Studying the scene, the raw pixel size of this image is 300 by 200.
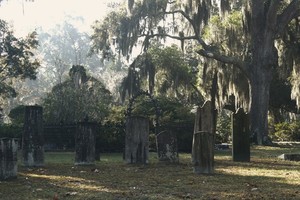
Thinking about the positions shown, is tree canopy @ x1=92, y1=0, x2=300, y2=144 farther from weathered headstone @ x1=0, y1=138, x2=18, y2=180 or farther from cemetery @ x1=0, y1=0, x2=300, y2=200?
weathered headstone @ x1=0, y1=138, x2=18, y2=180

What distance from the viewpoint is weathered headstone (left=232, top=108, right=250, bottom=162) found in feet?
47.2

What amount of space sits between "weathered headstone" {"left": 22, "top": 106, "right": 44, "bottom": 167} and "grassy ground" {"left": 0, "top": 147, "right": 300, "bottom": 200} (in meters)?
1.30

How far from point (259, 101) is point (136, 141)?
13.4 metres

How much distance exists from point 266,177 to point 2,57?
31679 millimetres

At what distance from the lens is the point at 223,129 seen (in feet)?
93.4

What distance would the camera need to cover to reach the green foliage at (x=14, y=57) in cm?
3572

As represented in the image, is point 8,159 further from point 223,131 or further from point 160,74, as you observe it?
point 160,74

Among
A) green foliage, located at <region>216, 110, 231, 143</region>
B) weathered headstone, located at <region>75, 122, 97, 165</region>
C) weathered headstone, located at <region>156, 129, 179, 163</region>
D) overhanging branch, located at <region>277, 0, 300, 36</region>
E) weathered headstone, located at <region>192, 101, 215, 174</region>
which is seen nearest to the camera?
weathered headstone, located at <region>192, 101, 215, 174</region>

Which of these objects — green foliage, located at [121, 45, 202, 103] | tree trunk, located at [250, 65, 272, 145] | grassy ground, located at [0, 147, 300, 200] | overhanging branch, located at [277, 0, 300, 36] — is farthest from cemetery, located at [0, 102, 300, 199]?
green foliage, located at [121, 45, 202, 103]

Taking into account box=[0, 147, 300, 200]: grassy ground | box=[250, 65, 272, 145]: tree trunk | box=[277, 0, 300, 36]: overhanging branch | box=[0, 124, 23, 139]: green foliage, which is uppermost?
box=[277, 0, 300, 36]: overhanging branch

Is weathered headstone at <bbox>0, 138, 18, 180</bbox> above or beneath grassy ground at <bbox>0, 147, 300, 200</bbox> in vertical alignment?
above

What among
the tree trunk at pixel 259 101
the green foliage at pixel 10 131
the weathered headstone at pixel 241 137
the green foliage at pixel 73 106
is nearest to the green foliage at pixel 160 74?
the green foliage at pixel 73 106

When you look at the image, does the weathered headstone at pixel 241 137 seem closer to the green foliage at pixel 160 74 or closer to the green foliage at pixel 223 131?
the green foliage at pixel 223 131

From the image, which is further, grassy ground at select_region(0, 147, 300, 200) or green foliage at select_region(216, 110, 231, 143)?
green foliage at select_region(216, 110, 231, 143)
